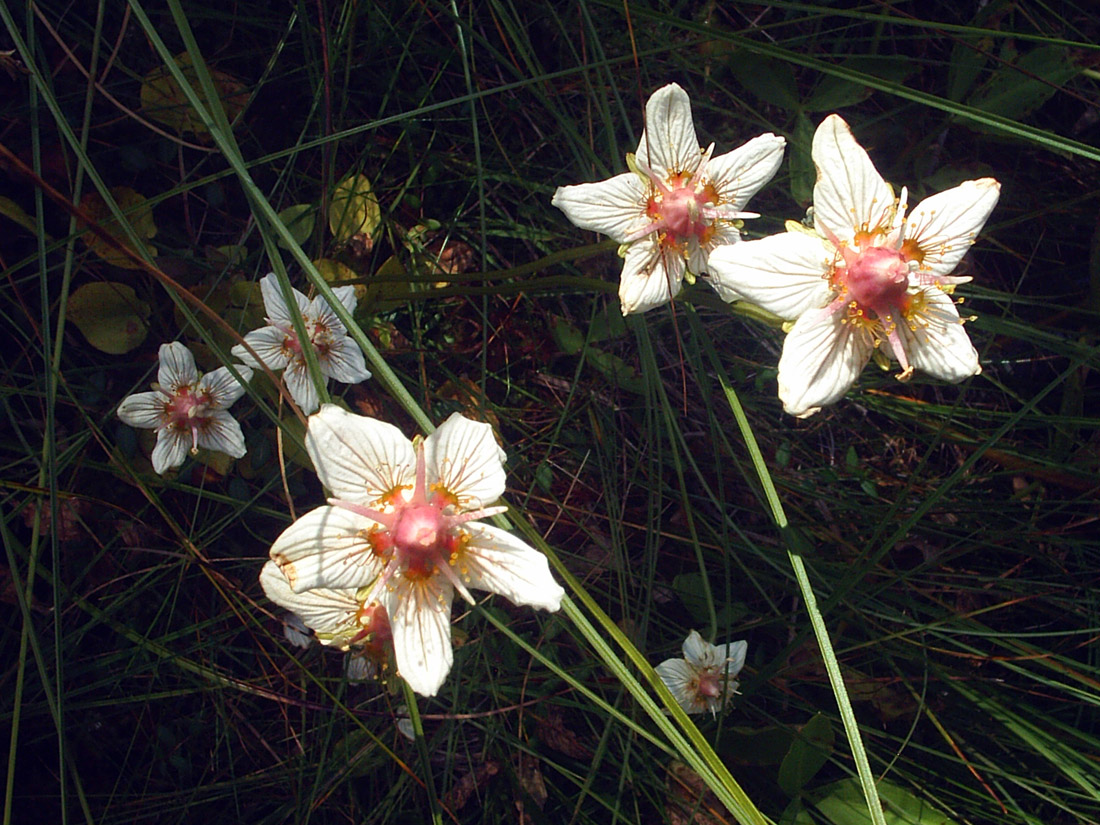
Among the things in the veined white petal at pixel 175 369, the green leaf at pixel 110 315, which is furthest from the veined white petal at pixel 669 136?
the green leaf at pixel 110 315

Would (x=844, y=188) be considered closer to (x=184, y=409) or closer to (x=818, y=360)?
(x=818, y=360)

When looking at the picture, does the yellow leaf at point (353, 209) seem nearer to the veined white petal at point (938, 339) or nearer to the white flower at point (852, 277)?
the white flower at point (852, 277)

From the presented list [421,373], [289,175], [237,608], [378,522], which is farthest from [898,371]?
[237,608]

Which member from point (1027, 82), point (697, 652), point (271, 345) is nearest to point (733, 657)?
point (697, 652)

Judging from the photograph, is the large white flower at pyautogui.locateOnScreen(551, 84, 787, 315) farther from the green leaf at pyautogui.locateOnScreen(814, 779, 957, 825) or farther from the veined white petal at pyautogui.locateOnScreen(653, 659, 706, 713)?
the green leaf at pyautogui.locateOnScreen(814, 779, 957, 825)

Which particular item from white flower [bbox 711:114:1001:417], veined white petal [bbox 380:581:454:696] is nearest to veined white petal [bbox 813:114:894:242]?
white flower [bbox 711:114:1001:417]

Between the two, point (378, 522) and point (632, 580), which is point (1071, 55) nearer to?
point (632, 580)
